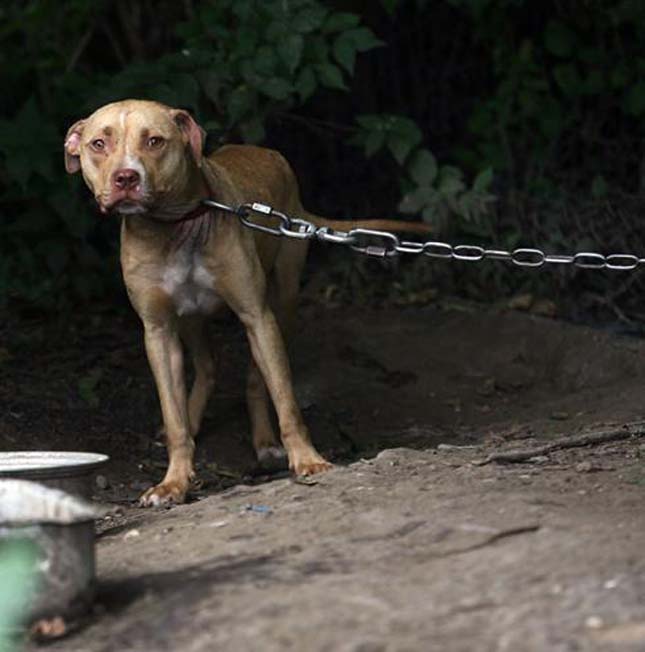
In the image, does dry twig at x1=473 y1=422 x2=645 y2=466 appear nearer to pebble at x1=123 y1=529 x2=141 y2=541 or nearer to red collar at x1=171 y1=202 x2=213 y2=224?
pebble at x1=123 y1=529 x2=141 y2=541

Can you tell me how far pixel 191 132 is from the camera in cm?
646

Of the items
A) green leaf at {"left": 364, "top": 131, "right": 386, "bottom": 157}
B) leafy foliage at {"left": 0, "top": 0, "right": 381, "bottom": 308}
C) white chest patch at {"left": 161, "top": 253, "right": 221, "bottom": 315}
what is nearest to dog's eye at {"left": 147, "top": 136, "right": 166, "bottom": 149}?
white chest patch at {"left": 161, "top": 253, "right": 221, "bottom": 315}

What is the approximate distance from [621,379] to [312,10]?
A: 2279 mm

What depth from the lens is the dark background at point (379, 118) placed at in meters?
8.45

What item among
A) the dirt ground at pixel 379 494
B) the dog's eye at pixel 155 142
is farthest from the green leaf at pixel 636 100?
the dog's eye at pixel 155 142

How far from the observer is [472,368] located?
30.1 ft

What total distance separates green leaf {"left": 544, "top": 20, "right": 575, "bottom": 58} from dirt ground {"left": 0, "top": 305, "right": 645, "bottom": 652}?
1.80 m

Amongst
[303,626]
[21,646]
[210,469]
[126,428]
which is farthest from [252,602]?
[126,428]

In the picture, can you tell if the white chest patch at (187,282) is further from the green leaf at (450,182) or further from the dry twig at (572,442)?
the green leaf at (450,182)

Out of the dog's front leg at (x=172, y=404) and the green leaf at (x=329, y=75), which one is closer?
the dog's front leg at (x=172, y=404)

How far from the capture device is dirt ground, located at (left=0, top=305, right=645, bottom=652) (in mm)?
3936

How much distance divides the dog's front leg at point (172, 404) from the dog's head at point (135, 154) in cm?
59

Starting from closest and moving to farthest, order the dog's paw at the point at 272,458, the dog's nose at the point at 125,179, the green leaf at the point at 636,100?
the dog's nose at the point at 125,179 → the dog's paw at the point at 272,458 → the green leaf at the point at 636,100

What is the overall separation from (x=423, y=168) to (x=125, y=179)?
3716mm
